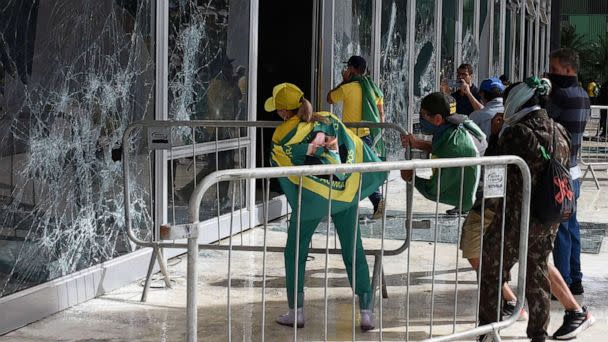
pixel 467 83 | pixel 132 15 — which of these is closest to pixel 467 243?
pixel 132 15

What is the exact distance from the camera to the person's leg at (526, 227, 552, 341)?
5836 mm

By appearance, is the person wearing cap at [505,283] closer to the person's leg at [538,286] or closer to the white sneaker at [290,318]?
the person's leg at [538,286]

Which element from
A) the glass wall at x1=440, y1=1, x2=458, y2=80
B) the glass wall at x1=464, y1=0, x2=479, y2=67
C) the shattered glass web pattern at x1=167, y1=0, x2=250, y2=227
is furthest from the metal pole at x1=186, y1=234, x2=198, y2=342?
the glass wall at x1=464, y1=0, x2=479, y2=67

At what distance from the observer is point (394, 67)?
16094mm

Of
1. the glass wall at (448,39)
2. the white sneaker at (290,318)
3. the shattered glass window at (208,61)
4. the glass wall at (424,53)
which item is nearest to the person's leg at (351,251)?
the white sneaker at (290,318)

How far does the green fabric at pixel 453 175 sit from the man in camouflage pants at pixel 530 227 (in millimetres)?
183

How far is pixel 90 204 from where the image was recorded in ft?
23.8

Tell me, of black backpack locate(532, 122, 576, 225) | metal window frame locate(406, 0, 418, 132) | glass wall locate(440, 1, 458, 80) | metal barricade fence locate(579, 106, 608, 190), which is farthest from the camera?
metal barricade fence locate(579, 106, 608, 190)

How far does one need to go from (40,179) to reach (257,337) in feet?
5.48

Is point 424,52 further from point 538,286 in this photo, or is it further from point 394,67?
point 538,286

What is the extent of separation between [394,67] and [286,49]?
13.1 ft

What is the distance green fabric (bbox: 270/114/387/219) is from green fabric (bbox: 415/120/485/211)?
0.32 meters

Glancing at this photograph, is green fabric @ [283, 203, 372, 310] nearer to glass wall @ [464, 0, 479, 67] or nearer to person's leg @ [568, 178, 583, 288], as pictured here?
person's leg @ [568, 178, 583, 288]

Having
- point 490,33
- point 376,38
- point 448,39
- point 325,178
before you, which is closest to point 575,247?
point 325,178
